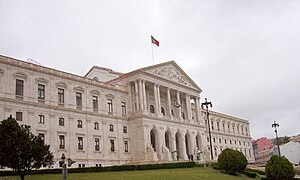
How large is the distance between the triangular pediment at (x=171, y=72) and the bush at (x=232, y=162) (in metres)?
23.9

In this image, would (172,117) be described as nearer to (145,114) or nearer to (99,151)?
(145,114)

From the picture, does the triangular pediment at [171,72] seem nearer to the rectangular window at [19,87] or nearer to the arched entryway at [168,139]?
the arched entryway at [168,139]

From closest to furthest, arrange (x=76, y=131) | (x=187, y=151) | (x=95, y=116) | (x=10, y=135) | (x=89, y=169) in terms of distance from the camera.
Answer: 1. (x=10, y=135)
2. (x=89, y=169)
3. (x=76, y=131)
4. (x=95, y=116)
5. (x=187, y=151)

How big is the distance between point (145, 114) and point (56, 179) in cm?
2923

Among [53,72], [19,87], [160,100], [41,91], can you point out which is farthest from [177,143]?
[19,87]

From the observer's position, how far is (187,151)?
71812 millimetres

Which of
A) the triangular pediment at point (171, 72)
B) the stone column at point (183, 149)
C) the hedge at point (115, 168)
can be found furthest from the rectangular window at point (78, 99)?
the stone column at point (183, 149)

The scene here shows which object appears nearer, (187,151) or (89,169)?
(89,169)

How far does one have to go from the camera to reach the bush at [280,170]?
37.5 m

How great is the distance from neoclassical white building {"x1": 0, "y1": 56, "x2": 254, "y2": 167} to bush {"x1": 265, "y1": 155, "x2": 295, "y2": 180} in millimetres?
22532

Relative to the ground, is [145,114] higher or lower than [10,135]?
higher

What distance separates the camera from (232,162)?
42.6 metres

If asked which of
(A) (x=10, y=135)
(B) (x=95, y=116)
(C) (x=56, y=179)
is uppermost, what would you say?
(B) (x=95, y=116)

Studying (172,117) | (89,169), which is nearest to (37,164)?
(89,169)
